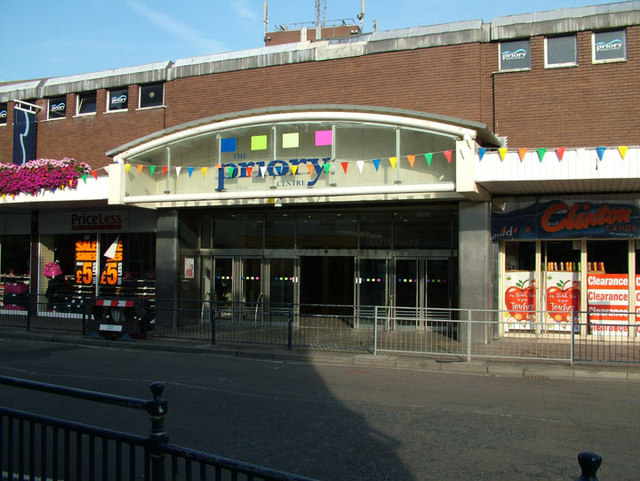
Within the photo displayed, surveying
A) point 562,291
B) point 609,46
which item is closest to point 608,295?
point 562,291

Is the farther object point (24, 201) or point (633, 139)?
point (24, 201)

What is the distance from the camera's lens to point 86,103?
2192 cm

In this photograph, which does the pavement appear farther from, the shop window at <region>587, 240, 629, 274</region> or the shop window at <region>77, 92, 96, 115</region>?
the shop window at <region>77, 92, 96, 115</region>

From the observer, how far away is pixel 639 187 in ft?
47.0

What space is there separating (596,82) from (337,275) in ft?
29.8

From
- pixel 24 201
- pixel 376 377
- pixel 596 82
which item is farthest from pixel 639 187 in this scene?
pixel 24 201

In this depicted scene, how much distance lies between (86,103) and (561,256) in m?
17.4

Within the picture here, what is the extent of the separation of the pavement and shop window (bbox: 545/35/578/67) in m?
8.14

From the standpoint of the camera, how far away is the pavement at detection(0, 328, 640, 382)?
11.1 m

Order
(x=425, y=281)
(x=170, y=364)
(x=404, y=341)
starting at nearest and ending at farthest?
(x=170, y=364) < (x=404, y=341) < (x=425, y=281)

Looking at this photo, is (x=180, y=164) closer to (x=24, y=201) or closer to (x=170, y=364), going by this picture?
(x=24, y=201)

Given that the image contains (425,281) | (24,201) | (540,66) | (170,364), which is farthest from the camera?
(24,201)

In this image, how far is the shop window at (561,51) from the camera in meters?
15.3

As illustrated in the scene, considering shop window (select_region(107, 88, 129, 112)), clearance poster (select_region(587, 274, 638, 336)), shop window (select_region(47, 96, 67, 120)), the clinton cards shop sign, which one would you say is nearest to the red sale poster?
clearance poster (select_region(587, 274, 638, 336))
